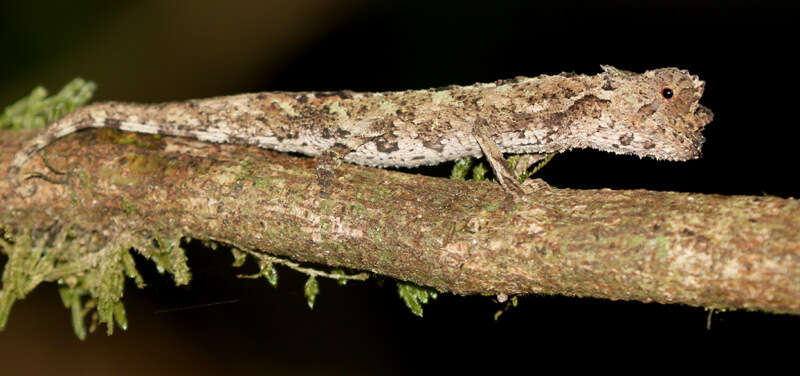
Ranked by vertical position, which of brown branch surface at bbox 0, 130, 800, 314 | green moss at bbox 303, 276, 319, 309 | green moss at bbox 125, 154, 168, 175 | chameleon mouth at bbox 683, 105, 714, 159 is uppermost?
chameleon mouth at bbox 683, 105, 714, 159

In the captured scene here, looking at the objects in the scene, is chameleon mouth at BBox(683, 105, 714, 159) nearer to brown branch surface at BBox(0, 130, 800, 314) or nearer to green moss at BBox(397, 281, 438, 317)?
brown branch surface at BBox(0, 130, 800, 314)

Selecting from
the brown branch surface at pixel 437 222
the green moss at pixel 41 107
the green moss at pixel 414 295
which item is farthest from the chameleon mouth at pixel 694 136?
the green moss at pixel 41 107

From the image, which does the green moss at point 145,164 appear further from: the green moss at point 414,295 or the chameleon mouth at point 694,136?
the chameleon mouth at point 694,136

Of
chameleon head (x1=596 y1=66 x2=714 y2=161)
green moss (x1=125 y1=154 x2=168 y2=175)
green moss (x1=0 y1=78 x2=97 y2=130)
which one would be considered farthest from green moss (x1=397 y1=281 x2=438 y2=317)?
green moss (x1=0 y1=78 x2=97 y2=130)

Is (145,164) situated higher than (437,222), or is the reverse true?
(145,164)

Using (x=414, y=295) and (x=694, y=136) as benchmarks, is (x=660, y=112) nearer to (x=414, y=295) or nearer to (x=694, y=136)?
(x=694, y=136)

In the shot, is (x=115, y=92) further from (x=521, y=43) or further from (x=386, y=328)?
(x=521, y=43)

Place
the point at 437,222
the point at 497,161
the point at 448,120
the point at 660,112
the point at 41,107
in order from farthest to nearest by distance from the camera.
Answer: the point at 41,107
the point at 448,120
the point at 660,112
the point at 497,161
the point at 437,222

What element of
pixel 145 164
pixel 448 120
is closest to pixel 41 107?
pixel 145 164
